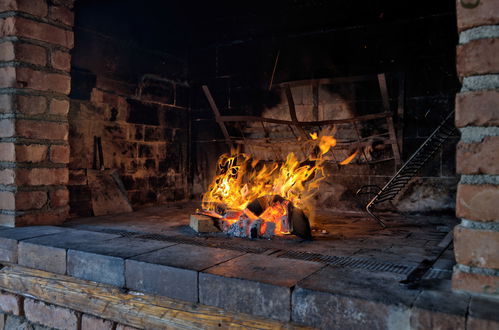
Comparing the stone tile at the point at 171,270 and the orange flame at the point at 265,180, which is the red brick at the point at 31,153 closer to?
the orange flame at the point at 265,180

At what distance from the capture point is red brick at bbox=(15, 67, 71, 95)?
4.20 meters

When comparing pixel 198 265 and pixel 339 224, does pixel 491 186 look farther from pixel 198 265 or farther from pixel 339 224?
pixel 339 224

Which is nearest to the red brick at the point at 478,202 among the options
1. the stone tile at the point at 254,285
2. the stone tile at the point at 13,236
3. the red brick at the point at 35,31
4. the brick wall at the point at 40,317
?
the stone tile at the point at 254,285

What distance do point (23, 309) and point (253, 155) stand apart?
12.7 ft

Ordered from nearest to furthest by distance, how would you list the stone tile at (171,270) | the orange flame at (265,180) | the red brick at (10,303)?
the stone tile at (171,270) < the red brick at (10,303) < the orange flame at (265,180)

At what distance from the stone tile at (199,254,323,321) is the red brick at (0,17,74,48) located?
3212 millimetres

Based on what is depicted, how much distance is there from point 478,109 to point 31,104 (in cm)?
408

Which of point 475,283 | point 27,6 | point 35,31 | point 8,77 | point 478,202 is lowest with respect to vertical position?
point 475,283

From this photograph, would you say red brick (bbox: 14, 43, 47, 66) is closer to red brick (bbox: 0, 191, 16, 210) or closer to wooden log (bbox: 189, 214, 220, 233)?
red brick (bbox: 0, 191, 16, 210)

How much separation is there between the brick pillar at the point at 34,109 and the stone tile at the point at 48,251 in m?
0.76

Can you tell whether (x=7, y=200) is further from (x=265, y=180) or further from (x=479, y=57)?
(x=479, y=57)

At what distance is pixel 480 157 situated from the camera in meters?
2.11

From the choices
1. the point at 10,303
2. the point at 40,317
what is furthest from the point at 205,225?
the point at 10,303

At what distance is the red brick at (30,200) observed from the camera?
421 cm
